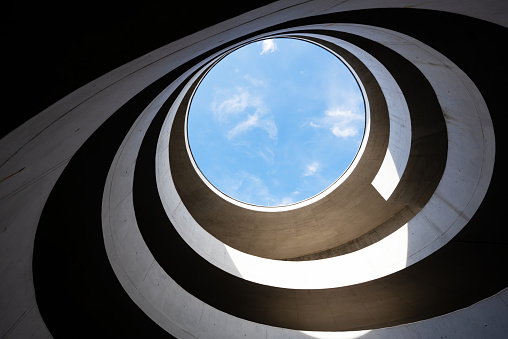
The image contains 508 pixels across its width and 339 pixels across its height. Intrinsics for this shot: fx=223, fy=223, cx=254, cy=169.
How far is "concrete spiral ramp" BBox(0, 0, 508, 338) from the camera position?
370 cm

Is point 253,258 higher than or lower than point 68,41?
lower

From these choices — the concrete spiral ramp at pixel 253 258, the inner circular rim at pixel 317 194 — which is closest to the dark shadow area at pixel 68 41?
the concrete spiral ramp at pixel 253 258

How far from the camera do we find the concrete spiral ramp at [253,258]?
12.1 feet

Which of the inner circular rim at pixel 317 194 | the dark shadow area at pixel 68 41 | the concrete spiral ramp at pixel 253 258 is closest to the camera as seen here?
the dark shadow area at pixel 68 41

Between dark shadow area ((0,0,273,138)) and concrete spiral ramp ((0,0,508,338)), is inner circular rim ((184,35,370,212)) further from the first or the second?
dark shadow area ((0,0,273,138))

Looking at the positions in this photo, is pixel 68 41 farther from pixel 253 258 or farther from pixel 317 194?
pixel 317 194

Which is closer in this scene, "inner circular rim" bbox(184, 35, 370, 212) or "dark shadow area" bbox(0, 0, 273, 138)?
"dark shadow area" bbox(0, 0, 273, 138)

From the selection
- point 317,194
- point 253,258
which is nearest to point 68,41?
point 253,258

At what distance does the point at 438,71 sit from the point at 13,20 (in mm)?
8301

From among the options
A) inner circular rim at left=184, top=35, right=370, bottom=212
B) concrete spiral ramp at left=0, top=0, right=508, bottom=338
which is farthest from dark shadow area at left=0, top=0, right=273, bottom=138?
inner circular rim at left=184, top=35, right=370, bottom=212

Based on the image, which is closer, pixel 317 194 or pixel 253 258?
pixel 253 258

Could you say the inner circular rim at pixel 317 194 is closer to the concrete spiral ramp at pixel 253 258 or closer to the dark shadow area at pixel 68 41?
the concrete spiral ramp at pixel 253 258

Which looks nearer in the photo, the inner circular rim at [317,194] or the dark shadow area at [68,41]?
the dark shadow area at [68,41]

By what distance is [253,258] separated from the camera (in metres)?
9.09
